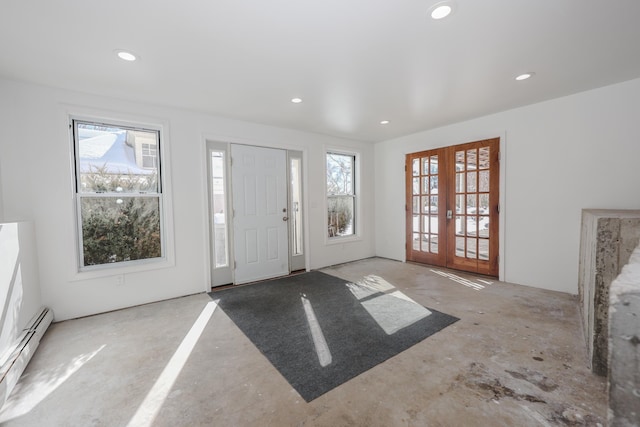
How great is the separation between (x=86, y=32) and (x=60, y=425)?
8.34 ft

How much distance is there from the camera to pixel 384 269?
15.8 ft

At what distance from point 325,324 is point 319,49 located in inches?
98.9

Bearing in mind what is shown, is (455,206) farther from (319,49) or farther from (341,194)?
(319,49)

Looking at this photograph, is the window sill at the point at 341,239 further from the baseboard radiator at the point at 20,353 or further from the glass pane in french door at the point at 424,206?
the baseboard radiator at the point at 20,353

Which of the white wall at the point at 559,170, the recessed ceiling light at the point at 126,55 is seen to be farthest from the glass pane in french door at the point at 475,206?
the recessed ceiling light at the point at 126,55

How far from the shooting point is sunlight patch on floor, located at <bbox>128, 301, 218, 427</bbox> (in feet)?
5.25

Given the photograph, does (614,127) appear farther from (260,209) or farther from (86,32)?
(86,32)

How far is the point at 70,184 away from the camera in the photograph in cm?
295

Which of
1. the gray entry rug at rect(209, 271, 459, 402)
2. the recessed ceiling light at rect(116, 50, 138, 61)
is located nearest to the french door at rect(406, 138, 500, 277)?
the gray entry rug at rect(209, 271, 459, 402)

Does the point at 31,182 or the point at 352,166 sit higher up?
the point at 352,166

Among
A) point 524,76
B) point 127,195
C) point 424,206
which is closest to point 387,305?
point 424,206

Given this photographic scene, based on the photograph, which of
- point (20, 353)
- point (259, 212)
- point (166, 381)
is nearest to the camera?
point (166, 381)

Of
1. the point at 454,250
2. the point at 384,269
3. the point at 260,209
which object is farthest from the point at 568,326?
the point at 260,209

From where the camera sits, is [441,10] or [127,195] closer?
[441,10]
